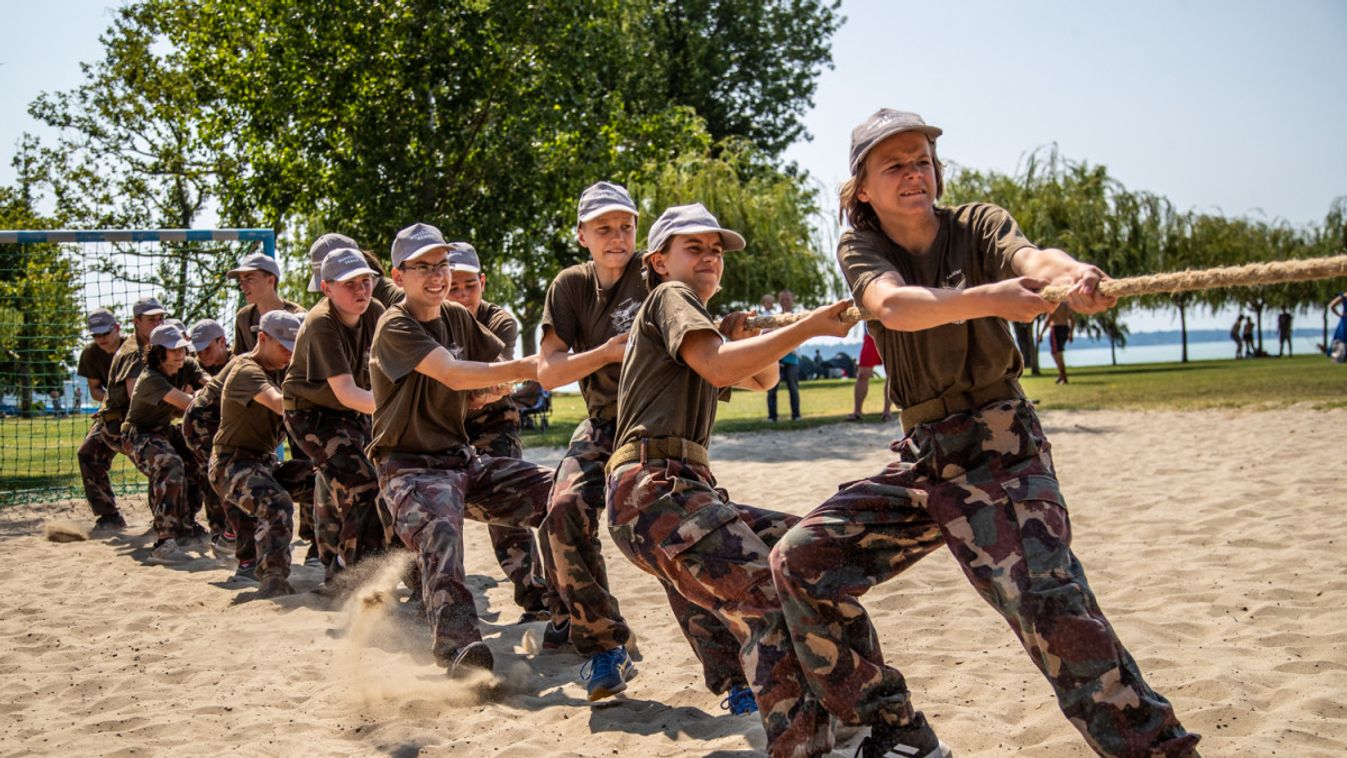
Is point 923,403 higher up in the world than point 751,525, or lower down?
higher up

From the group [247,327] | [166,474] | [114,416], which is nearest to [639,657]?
[247,327]

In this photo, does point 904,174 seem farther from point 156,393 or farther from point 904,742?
point 156,393

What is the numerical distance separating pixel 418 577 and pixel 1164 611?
4.19 m

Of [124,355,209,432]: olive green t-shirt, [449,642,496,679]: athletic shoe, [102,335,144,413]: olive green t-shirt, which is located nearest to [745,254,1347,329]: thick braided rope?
[449,642,496,679]: athletic shoe

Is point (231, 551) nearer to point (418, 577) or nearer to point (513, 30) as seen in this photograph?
point (418, 577)

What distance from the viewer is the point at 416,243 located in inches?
230

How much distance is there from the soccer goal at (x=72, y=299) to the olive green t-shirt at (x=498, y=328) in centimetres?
612

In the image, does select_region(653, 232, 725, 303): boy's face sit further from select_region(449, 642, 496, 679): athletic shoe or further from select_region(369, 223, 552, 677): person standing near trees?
select_region(449, 642, 496, 679): athletic shoe

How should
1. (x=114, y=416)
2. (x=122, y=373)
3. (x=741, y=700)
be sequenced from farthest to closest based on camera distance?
1. (x=114, y=416)
2. (x=122, y=373)
3. (x=741, y=700)

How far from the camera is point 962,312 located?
326 centimetres

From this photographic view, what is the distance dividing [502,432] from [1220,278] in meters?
4.85

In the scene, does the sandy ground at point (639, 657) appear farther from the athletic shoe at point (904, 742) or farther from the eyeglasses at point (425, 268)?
the eyeglasses at point (425, 268)

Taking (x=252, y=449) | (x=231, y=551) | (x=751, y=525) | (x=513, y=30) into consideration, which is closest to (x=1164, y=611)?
(x=751, y=525)

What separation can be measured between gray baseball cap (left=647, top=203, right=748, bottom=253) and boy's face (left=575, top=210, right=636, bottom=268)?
904 mm
